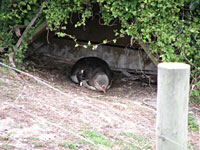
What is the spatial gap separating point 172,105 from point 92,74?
689 cm

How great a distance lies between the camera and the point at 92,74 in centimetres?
871

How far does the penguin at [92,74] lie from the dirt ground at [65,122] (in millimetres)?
2154

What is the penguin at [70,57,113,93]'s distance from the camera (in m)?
8.22

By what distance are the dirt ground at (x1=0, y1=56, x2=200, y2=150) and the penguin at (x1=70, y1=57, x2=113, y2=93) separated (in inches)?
84.8

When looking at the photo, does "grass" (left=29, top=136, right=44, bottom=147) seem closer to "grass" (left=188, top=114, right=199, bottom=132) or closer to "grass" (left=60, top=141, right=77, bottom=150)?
"grass" (left=60, top=141, right=77, bottom=150)

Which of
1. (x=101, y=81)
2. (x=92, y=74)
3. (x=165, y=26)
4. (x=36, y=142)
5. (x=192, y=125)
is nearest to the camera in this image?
(x=36, y=142)

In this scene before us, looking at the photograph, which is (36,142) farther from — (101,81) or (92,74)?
(92,74)

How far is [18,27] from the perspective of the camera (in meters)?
6.74

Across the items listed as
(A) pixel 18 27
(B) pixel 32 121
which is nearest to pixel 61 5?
(A) pixel 18 27

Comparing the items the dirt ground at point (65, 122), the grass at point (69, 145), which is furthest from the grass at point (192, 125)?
the grass at point (69, 145)

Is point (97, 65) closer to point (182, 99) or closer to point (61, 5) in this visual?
point (61, 5)

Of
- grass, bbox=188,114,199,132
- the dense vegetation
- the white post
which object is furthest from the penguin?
the white post

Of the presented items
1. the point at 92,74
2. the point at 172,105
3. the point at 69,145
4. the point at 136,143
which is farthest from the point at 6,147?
the point at 92,74

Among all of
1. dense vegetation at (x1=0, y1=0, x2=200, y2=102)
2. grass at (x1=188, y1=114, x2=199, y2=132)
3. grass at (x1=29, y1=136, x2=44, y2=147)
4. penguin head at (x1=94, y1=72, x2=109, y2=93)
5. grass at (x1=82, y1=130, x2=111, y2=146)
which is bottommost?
grass at (x1=188, y1=114, x2=199, y2=132)
